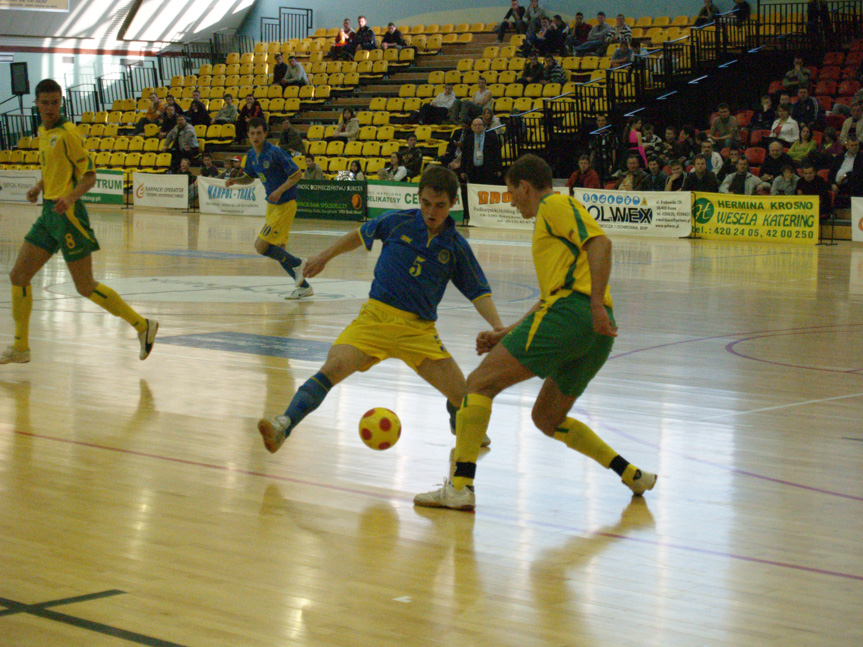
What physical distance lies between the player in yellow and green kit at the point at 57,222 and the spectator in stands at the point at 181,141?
2285cm

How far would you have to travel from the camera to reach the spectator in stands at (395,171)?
24775 millimetres

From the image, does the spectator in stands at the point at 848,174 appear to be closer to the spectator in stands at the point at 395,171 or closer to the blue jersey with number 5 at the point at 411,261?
the spectator in stands at the point at 395,171

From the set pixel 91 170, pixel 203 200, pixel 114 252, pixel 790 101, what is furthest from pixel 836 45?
pixel 91 170

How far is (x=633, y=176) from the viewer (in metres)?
22.5

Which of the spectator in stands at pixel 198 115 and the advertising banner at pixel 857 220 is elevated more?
the spectator in stands at pixel 198 115

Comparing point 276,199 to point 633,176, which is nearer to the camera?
point 276,199

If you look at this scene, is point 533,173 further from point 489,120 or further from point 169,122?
point 169,122

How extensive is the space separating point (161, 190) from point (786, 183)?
1612 centimetres

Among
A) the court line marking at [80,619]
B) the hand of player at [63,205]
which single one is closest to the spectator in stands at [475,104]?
the hand of player at [63,205]

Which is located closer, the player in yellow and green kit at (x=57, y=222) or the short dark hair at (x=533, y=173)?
the short dark hair at (x=533, y=173)

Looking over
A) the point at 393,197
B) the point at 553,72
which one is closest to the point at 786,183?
the point at 393,197

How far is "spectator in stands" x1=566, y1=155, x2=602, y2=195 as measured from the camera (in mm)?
22711

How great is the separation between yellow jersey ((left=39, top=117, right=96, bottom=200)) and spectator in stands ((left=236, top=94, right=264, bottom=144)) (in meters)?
22.3

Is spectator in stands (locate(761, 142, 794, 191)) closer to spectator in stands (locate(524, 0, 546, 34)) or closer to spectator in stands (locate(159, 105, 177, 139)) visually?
spectator in stands (locate(524, 0, 546, 34))
